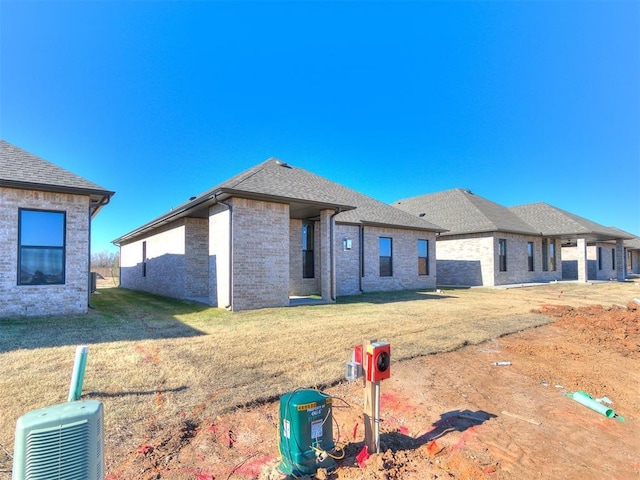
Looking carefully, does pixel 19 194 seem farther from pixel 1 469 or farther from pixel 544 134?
pixel 544 134

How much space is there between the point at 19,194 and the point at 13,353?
5361 millimetres

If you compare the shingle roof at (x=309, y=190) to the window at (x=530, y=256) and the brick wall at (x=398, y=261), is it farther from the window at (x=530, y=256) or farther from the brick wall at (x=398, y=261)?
the window at (x=530, y=256)

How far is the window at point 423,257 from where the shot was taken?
65.0 ft

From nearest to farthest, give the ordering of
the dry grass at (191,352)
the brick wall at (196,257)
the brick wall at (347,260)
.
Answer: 1. the dry grass at (191,352)
2. the brick wall at (196,257)
3. the brick wall at (347,260)

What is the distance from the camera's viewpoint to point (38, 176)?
8969mm

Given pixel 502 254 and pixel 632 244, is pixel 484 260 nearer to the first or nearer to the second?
pixel 502 254

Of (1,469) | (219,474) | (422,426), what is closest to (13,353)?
(1,469)

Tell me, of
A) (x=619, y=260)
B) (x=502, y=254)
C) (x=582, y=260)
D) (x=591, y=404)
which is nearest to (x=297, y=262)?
(x=591, y=404)

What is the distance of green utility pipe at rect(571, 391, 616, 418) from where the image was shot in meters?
3.86

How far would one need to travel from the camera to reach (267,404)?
3.90 meters

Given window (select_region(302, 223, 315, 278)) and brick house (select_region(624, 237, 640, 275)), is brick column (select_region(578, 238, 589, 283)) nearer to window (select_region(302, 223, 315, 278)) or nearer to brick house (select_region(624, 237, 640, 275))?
window (select_region(302, 223, 315, 278))

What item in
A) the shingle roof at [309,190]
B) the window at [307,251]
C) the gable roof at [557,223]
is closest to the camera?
the shingle roof at [309,190]

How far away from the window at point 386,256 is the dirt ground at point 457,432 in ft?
40.2

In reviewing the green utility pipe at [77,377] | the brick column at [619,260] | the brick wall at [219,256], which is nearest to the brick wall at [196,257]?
the brick wall at [219,256]
